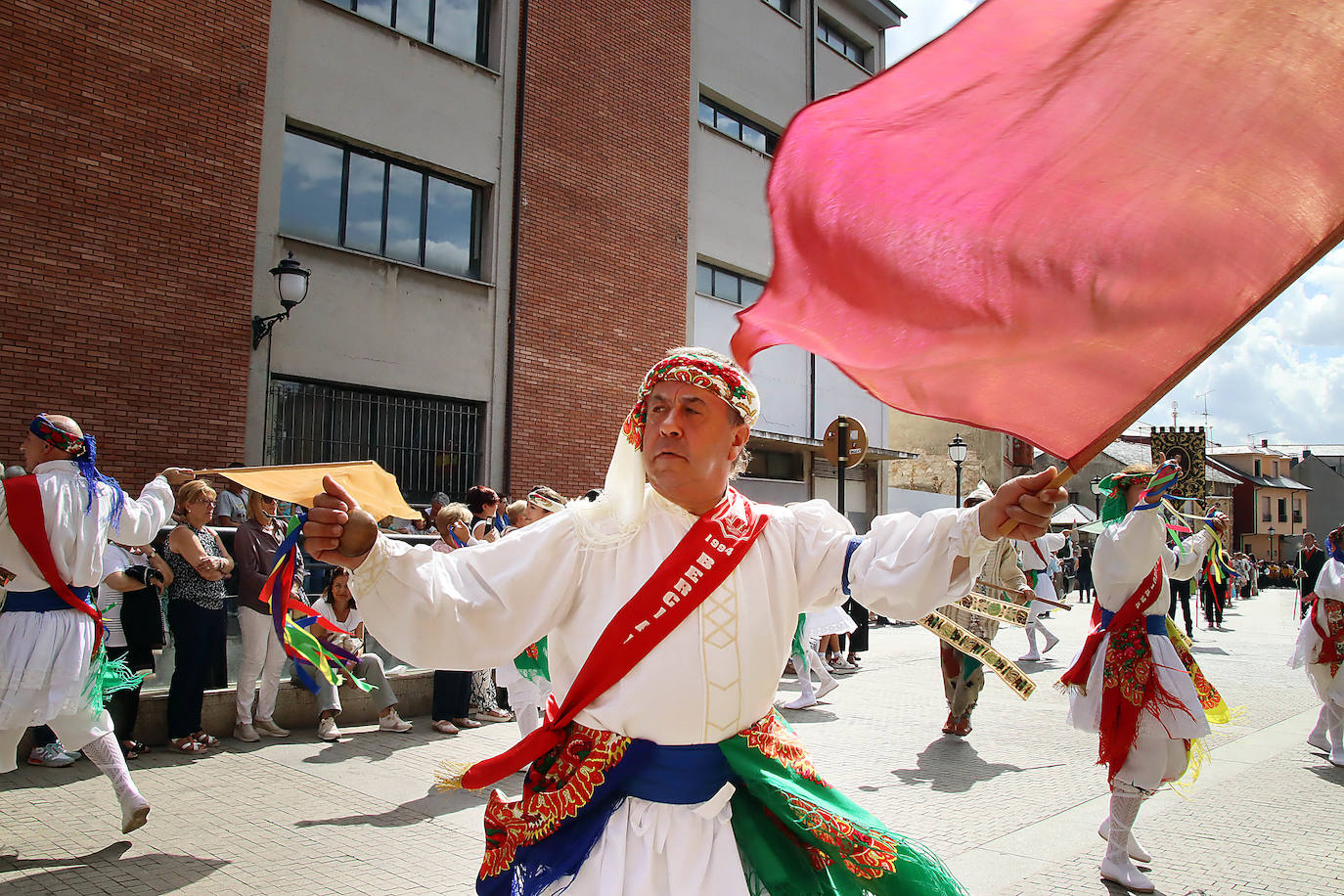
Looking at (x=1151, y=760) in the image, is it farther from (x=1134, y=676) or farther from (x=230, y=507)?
(x=230, y=507)

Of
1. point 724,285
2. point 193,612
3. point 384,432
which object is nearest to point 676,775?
point 193,612

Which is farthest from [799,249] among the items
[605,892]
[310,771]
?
[310,771]

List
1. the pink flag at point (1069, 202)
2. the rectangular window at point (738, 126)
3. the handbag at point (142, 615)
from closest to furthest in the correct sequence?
the pink flag at point (1069, 202) → the handbag at point (142, 615) → the rectangular window at point (738, 126)

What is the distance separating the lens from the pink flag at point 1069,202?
1.72 m

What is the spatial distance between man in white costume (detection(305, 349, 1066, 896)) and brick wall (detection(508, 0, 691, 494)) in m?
12.2

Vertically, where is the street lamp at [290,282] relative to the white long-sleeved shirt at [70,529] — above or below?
above

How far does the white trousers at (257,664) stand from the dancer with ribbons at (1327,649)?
8521mm

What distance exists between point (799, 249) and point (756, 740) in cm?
127

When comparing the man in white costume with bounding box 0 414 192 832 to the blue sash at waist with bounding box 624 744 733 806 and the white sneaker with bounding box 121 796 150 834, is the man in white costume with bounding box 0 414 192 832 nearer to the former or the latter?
the white sneaker with bounding box 121 796 150 834

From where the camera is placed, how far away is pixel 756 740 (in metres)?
2.47

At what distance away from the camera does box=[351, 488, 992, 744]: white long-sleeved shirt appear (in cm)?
231

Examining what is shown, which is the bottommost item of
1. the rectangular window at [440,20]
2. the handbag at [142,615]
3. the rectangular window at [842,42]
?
the handbag at [142,615]

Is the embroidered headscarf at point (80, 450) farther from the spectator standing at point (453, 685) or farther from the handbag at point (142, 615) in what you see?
the spectator standing at point (453, 685)

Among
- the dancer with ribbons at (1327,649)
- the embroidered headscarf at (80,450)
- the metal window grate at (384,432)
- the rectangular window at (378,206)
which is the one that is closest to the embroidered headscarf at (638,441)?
the embroidered headscarf at (80,450)
